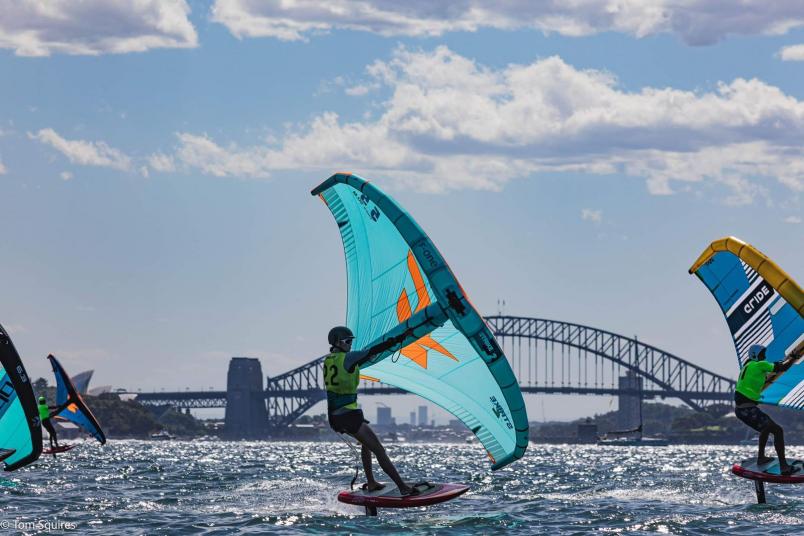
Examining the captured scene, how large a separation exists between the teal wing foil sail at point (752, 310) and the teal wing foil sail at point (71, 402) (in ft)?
83.7

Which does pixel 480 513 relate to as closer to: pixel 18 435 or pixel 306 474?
pixel 18 435

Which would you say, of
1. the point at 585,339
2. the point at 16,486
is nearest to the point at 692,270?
the point at 16,486

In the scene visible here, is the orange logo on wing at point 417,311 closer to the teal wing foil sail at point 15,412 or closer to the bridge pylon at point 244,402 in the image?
the teal wing foil sail at point 15,412

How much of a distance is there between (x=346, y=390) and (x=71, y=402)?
91.9ft

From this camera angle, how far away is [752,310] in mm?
20984

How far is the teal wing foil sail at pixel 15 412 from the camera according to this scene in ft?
72.2

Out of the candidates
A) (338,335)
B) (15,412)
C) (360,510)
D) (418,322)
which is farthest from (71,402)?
(418,322)

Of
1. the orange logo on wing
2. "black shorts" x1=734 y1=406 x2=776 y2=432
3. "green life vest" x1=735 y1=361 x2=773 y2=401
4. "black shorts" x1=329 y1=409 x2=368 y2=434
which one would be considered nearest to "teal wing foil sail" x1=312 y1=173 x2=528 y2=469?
the orange logo on wing

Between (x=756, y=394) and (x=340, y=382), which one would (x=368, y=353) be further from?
(x=756, y=394)

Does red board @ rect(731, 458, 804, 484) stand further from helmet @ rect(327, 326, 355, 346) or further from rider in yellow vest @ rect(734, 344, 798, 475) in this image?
helmet @ rect(327, 326, 355, 346)

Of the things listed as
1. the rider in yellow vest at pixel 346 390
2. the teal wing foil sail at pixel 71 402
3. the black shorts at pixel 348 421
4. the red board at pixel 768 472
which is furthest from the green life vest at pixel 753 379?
the teal wing foil sail at pixel 71 402

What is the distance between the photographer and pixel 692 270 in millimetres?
21297

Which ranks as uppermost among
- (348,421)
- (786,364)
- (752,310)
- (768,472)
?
(752,310)

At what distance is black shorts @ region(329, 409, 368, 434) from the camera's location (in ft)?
53.0
